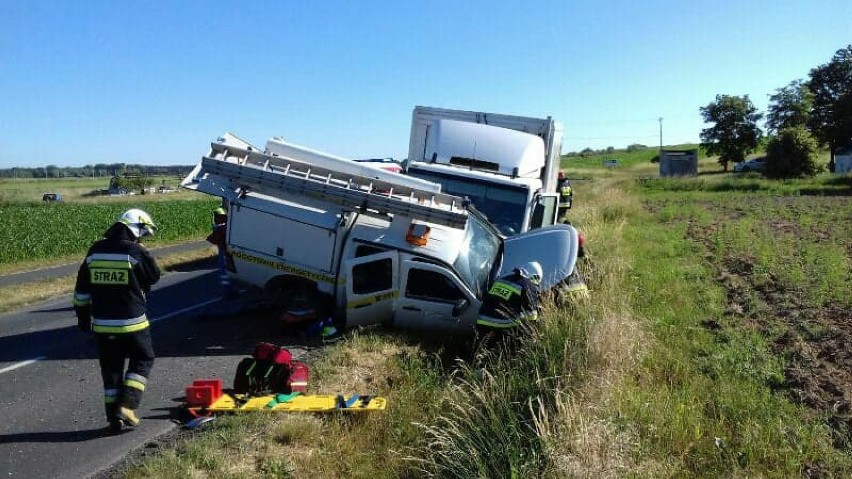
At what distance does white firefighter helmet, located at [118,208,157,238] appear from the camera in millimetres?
5156

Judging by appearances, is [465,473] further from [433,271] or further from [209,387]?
[433,271]

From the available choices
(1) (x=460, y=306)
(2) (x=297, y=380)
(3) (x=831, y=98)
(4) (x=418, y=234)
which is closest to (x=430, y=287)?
(1) (x=460, y=306)

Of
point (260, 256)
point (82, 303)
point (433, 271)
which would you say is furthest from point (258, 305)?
point (82, 303)

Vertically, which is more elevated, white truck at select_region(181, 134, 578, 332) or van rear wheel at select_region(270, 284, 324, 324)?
white truck at select_region(181, 134, 578, 332)

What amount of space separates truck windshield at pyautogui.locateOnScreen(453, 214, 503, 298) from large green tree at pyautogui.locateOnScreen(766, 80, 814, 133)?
5297cm

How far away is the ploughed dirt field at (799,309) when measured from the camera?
496 cm

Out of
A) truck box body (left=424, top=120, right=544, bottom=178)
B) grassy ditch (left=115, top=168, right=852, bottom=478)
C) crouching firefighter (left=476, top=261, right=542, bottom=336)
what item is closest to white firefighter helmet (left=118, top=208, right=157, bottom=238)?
grassy ditch (left=115, top=168, right=852, bottom=478)

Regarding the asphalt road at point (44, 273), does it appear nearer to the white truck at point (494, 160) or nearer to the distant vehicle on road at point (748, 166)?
the white truck at point (494, 160)

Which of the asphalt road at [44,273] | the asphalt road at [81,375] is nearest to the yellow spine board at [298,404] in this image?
the asphalt road at [81,375]

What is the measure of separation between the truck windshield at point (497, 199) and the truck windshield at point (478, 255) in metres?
1.18

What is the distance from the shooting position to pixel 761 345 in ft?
20.1

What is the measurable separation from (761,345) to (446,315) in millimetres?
3287

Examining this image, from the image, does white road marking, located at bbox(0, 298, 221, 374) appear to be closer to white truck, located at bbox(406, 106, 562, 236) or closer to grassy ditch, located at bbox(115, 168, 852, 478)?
grassy ditch, located at bbox(115, 168, 852, 478)

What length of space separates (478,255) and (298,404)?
11.1ft
